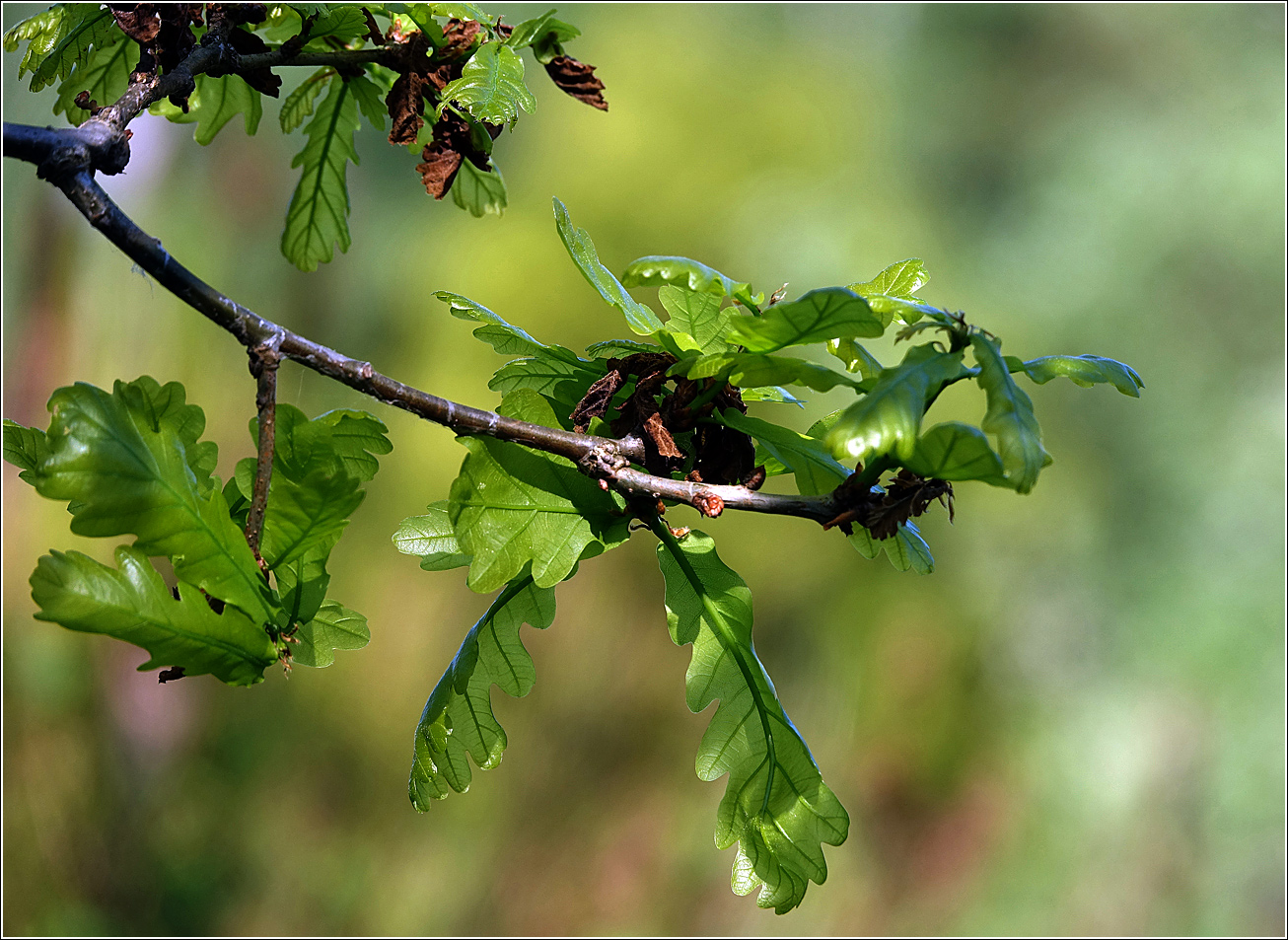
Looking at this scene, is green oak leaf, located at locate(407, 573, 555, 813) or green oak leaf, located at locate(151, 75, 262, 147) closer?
green oak leaf, located at locate(407, 573, 555, 813)

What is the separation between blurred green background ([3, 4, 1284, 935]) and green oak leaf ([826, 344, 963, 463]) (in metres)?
2.29

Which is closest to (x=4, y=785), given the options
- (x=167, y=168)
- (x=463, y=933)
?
(x=463, y=933)

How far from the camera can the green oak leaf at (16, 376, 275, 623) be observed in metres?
0.34

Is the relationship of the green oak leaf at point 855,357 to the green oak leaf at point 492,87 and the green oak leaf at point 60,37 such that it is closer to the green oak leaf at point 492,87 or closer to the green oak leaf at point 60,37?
the green oak leaf at point 492,87

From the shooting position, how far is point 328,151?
0.59m

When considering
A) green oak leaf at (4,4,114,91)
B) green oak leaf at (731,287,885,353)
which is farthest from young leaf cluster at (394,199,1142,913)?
green oak leaf at (4,4,114,91)

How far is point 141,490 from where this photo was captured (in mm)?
351

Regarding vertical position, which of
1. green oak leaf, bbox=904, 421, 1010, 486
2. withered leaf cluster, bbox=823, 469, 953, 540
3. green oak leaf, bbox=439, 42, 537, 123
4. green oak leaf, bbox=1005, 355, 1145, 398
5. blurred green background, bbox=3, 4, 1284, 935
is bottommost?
blurred green background, bbox=3, 4, 1284, 935

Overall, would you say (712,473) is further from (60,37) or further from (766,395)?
(60,37)

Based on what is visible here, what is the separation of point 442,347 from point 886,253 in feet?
5.65

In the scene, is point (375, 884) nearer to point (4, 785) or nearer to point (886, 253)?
point (4, 785)

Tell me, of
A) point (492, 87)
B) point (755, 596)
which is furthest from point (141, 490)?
point (755, 596)

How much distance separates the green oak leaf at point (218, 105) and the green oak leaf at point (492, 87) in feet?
0.75

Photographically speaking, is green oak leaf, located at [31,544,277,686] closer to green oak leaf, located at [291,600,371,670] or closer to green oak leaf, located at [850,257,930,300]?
green oak leaf, located at [291,600,371,670]
